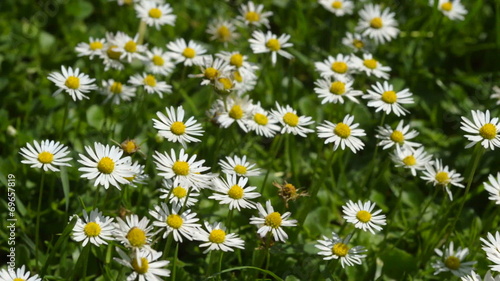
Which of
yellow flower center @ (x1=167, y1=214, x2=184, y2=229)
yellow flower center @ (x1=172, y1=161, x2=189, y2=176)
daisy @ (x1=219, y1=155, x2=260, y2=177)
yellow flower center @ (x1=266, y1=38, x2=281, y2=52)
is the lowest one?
yellow flower center @ (x1=167, y1=214, x2=184, y2=229)

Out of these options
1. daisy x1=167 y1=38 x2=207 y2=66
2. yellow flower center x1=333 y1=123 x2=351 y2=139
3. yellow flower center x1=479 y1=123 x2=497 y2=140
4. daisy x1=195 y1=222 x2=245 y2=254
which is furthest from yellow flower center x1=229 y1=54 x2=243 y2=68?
yellow flower center x1=479 y1=123 x2=497 y2=140

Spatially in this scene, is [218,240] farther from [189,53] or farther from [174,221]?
[189,53]

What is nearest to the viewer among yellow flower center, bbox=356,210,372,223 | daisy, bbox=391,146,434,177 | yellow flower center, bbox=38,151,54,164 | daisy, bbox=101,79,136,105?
yellow flower center, bbox=38,151,54,164

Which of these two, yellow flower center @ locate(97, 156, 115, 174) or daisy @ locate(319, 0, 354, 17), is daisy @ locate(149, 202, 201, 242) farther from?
daisy @ locate(319, 0, 354, 17)

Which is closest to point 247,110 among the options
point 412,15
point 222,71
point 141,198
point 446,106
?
point 222,71

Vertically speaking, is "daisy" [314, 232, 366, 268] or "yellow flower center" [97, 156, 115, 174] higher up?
"yellow flower center" [97, 156, 115, 174]

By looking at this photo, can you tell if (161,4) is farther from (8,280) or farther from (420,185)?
(8,280)

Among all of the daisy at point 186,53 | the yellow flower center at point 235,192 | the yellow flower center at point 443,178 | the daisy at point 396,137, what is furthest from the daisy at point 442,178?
the daisy at point 186,53

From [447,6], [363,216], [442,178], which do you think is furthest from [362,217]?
[447,6]
